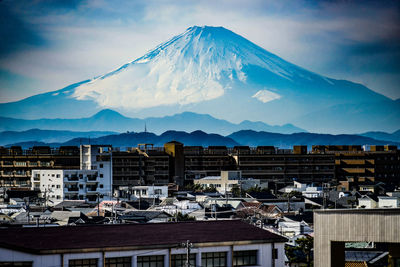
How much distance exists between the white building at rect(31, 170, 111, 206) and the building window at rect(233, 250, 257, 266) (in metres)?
56.1

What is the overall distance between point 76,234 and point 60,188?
57.8m

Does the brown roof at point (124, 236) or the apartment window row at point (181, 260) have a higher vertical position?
the brown roof at point (124, 236)

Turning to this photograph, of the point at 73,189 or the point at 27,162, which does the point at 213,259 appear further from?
the point at 27,162

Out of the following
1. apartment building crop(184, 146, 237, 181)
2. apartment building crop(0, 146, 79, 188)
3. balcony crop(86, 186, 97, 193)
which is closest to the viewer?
balcony crop(86, 186, 97, 193)

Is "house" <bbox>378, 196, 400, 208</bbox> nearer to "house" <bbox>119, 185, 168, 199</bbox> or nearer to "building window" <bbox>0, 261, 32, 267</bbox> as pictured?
"house" <bbox>119, 185, 168, 199</bbox>

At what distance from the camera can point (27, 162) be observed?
10194 centimetres

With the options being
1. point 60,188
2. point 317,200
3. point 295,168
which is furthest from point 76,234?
point 295,168

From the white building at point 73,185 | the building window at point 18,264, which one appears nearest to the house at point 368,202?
the white building at point 73,185

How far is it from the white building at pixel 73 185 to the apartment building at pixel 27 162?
1895cm

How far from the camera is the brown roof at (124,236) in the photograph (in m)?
19.5

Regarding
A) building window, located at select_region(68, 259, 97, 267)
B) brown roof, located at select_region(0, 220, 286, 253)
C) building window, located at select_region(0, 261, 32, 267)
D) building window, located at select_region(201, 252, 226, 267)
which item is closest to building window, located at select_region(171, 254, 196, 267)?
building window, located at select_region(201, 252, 226, 267)

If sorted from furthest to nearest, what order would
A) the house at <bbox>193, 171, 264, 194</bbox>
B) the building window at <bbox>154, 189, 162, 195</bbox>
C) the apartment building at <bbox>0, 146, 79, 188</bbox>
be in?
the apartment building at <bbox>0, 146, 79, 188</bbox>
the house at <bbox>193, 171, 264, 194</bbox>
the building window at <bbox>154, 189, 162, 195</bbox>

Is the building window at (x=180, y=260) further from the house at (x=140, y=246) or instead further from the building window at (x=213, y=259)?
the building window at (x=213, y=259)

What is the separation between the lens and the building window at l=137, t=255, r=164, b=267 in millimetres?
19891
